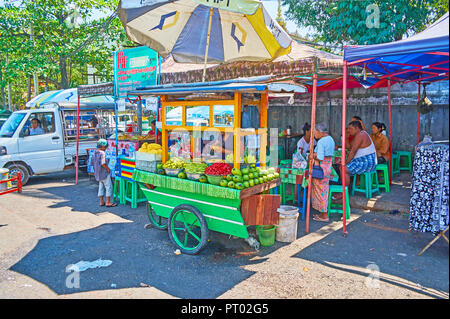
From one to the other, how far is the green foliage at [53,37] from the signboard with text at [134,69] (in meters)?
7.81

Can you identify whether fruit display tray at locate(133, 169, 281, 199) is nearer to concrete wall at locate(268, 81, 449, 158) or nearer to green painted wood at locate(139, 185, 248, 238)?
green painted wood at locate(139, 185, 248, 238)

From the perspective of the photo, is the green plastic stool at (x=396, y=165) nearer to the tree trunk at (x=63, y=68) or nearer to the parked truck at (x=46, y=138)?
the parked truck at (x=46, y=138)

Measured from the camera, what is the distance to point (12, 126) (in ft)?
31.8

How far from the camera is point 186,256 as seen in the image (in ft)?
16.2

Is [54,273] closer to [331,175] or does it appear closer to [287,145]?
[331,175]

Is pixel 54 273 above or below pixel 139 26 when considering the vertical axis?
below

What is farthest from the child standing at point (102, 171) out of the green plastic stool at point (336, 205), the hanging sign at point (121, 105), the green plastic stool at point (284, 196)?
the green plastic stool at point (336, 205)

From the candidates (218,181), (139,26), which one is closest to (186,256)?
(218,181)

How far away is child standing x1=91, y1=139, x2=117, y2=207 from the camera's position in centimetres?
729

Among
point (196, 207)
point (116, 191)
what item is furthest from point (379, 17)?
point (116, 191)

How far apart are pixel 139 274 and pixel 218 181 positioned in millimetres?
1601

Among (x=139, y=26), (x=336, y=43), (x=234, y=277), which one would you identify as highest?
(x=336, y=43)

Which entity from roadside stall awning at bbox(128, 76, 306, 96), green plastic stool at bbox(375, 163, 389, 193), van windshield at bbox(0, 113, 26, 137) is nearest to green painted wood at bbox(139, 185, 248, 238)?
roadside stall awning at bbox(128, 76, 306, 96)

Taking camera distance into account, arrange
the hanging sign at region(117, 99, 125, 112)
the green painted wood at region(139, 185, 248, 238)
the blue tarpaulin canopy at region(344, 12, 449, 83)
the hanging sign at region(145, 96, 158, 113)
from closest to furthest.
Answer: the blue tarpaulin canopy at region(344, 12, 449, 83)
the green painted wood at region(139, 185, 248, 238)
the hanging sign at region(145, 96, 158, 113)
the hanging sign at region(117, 99, 125, 112)
